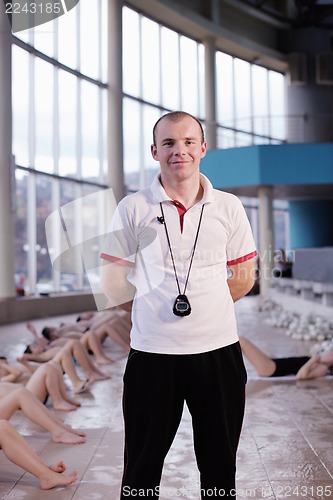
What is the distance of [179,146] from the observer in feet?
7.23

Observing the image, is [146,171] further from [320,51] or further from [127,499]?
[127,499]

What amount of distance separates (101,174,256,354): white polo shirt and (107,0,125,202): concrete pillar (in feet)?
52.2

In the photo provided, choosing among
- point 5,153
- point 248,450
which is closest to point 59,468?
point 248,450

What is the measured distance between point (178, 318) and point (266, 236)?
18.4 metres

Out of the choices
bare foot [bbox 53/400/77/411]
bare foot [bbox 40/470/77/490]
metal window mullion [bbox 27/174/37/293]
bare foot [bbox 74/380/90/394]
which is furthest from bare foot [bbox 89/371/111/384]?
metal window mullion [bbox 27/174/37/293]

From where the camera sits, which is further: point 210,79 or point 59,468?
point 210,79

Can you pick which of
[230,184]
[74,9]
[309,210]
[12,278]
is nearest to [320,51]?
[309,210]

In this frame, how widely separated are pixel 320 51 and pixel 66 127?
13.6 meters

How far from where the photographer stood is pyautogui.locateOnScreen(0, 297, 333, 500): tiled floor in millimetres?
3473

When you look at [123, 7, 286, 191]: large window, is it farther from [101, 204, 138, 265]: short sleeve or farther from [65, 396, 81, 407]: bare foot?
[101, 204, 138, 265]: short sleeve

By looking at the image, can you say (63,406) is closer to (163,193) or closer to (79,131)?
(163,193)

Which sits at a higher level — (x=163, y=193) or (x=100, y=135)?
(x=100, y=135)

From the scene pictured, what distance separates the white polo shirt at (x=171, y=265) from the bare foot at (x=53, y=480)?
5.07 ft

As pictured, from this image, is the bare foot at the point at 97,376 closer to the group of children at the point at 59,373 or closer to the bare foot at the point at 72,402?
the group of children at the point at 59,373
